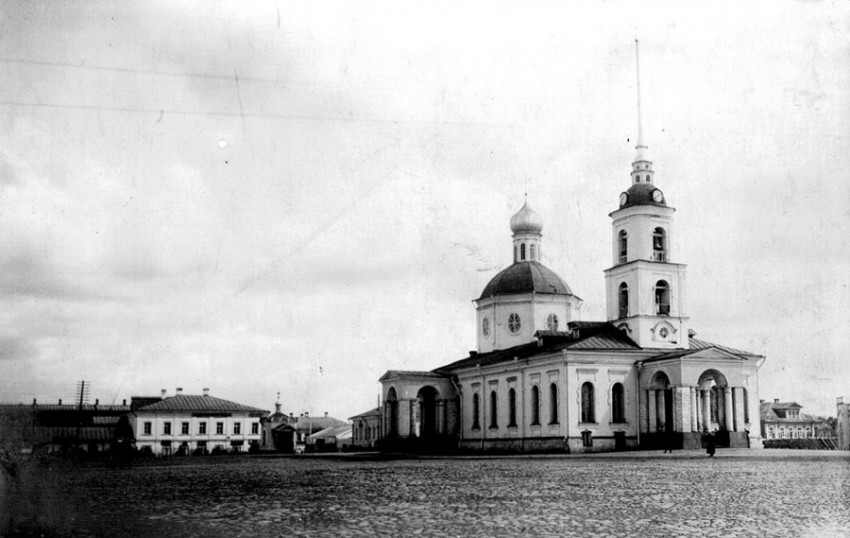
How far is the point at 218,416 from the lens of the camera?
260ft

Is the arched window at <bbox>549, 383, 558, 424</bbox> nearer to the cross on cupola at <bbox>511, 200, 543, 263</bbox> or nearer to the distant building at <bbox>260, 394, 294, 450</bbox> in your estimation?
the cross on cupola at <bbox>511, 200, 543, 263</bbox>

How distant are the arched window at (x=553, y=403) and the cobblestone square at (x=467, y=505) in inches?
1043

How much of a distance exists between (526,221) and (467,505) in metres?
51.7

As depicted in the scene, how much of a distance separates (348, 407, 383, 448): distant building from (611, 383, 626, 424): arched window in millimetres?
42252

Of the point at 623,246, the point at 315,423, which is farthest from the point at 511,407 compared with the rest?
the point at 315,423

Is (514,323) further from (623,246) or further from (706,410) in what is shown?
(706,410)

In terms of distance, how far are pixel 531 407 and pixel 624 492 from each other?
3640cm

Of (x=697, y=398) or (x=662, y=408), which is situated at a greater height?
(x=697, y=398)

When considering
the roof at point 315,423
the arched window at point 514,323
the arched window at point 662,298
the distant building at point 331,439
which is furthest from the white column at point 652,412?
the roof at point 315,423

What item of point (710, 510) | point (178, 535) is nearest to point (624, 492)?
point (710, 510)

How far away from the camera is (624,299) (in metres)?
53.6

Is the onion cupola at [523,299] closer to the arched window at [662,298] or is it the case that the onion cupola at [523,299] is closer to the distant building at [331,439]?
the arched window at [662,298]

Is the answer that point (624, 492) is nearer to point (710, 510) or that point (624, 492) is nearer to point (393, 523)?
point (710, 510)

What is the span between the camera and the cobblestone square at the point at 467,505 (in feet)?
41.4
